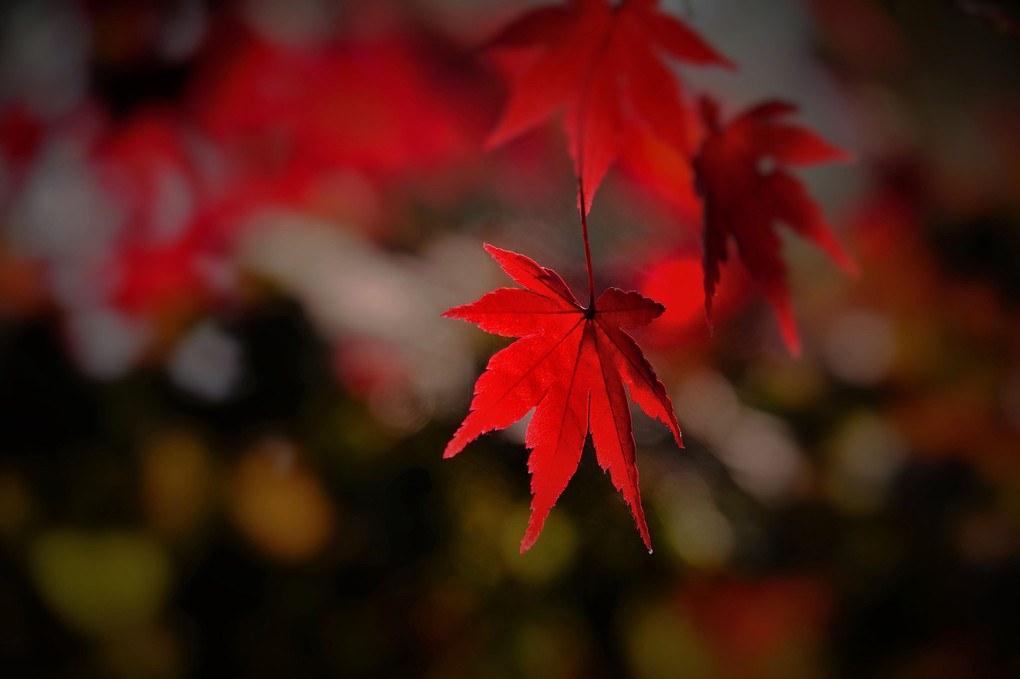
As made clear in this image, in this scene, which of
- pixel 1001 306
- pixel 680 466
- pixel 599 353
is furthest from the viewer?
pixel 1001 306

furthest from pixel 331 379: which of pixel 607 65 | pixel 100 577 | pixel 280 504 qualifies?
pixel 607 65

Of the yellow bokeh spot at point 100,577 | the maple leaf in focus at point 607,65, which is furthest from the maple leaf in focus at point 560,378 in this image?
the yellow bokeh spot at point 100,577

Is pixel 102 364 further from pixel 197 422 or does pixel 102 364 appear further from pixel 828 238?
pixel 828 238

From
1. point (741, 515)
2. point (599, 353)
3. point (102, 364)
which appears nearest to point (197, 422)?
point (102, 364)

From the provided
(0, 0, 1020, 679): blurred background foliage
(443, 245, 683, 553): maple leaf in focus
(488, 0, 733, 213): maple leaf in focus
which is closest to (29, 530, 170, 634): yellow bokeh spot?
(0, 0, 1020, 679): blurred background foliage

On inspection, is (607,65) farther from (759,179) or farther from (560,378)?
(560,378)

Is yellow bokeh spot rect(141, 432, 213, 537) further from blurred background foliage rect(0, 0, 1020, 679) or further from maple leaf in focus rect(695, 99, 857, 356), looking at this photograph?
maple leaf in focus rect(695, 99, 857, 356)

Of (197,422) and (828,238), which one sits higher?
(828,238)
